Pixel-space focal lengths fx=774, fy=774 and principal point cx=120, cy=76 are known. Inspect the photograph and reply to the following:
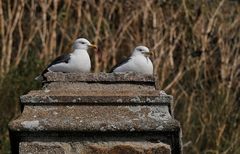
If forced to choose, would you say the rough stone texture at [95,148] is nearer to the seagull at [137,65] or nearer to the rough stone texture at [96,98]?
the rough stone texture at [96,98]

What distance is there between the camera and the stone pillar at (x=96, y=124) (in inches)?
105

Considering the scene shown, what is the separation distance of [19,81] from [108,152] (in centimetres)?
500

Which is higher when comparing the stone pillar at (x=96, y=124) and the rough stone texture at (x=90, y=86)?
the rough stone texture at (x=90, y=86)

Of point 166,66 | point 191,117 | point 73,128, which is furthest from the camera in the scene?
point 166,66

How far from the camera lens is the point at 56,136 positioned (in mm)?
2701

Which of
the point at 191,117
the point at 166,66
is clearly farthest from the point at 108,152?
the point at 166,66

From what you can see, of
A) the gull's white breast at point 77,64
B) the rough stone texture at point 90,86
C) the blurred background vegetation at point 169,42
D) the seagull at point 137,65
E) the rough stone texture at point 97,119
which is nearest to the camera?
the rough stone texture at point 97,119

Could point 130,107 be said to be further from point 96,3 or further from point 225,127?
point 96,3

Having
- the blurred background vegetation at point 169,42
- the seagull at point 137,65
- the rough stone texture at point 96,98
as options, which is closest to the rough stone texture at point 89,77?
the rough stone texture at point 96,98

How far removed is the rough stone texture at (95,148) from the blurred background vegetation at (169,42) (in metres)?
5.46

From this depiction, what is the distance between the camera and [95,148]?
270cm

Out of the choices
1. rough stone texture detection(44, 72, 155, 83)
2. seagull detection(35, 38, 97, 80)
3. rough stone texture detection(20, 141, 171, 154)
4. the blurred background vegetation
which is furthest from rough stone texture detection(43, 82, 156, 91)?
the blurred background vegetation

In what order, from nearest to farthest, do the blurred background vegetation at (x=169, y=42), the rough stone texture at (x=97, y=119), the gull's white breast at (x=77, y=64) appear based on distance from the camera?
the rough stone texture at (x=97, y=119) < the gull's white breast at (x=77, y=64) < the blurred background vegetation at (x=169, y=42)

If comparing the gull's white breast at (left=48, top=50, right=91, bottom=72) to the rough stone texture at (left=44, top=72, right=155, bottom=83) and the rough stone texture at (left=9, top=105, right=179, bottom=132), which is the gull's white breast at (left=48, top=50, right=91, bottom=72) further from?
the rough stone texture at (left=9, top=105, right=179, bottom=132)
